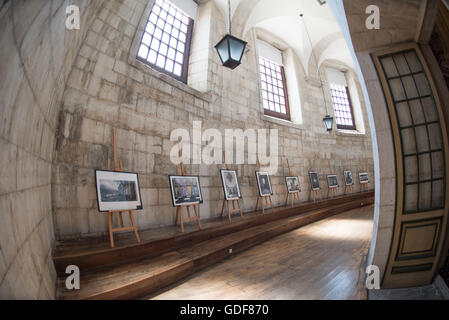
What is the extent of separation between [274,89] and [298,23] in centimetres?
276

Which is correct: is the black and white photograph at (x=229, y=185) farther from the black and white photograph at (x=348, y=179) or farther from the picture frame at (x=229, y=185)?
the black and white photograph at (x=348, y=179)

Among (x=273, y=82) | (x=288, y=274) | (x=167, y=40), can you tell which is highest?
(x=273, y=82)

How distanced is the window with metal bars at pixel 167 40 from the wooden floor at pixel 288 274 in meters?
4.45

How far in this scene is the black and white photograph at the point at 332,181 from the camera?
26.1 ft

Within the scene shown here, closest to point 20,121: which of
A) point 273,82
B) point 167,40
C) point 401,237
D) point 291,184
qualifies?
point 401,237

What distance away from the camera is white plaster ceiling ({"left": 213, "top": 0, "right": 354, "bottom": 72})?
6565 millimetres

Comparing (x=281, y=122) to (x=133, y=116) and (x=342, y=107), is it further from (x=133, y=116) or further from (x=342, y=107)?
(x=342, y=107)

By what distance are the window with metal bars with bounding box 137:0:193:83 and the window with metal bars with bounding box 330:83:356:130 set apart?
8327mm

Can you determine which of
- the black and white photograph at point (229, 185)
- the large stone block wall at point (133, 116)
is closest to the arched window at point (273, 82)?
the large stone block wall at point (133, 116)

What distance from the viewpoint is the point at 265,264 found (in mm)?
2654

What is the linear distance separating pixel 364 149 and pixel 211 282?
11023 mm

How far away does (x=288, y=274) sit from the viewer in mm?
2305
